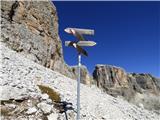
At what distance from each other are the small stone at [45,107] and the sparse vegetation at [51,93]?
5.94 feet

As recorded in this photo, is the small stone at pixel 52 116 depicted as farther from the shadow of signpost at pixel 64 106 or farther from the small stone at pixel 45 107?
the shadow of signpost at pixel 64 106

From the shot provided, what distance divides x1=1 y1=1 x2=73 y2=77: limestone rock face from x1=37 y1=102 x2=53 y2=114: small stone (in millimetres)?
32457

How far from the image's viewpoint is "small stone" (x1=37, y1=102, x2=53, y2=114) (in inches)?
925

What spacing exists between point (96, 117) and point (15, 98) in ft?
23.4

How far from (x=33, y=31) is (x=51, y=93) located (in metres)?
39.3

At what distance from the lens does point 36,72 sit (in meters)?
34.9

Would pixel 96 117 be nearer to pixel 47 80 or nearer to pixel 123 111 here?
pixel 123 111

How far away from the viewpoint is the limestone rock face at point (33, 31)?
5762cm

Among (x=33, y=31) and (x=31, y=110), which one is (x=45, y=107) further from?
(x=33, y=31)

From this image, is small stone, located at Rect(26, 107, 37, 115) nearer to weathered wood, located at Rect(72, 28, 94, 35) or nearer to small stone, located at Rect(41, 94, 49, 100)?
small stone, located at Rect(41, 94, 49, 100)

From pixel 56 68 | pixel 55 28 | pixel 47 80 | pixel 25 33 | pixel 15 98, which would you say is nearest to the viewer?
pixel 15 98

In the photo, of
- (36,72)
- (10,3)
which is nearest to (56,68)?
(10,3)

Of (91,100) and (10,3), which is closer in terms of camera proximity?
(91,100)

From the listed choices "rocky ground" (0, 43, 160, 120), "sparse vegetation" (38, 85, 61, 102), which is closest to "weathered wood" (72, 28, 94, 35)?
"rocky ground" (0, 43, 160, 120)
